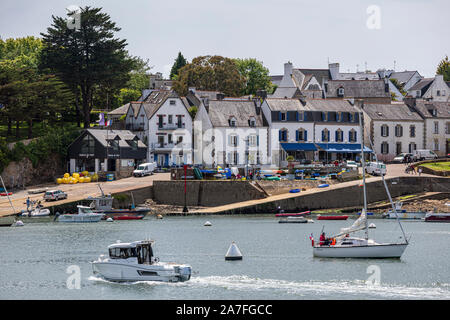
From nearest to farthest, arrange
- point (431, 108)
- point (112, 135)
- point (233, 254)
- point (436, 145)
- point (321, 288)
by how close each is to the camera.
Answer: point (321, 288) < point (233, 254) < point (112, 135) < point (436, 145) < point (431, 108)

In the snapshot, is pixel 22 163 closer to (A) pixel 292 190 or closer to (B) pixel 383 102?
(A) pixel 292 190

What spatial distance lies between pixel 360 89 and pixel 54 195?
63.5 metres

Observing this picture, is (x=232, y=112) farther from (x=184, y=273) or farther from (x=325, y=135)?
(x=184, y=273)

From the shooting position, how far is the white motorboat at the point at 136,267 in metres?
48.5

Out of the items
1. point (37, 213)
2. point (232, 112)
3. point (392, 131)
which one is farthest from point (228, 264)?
point (392, 131)

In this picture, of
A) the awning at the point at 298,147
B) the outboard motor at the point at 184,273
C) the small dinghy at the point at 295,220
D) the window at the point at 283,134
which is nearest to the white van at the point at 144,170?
the window at the point at 283,134

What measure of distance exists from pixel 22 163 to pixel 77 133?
10309mm

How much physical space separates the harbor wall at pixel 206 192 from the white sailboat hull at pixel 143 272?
4735cm

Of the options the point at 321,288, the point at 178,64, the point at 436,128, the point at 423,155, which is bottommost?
the point at 321,288

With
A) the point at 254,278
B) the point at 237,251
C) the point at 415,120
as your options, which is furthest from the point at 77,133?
the point at 254,278

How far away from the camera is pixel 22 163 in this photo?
103 metres

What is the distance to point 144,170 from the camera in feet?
350

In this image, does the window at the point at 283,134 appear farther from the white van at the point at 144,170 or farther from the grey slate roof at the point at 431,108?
the grey slate roof at the point at 431,108
